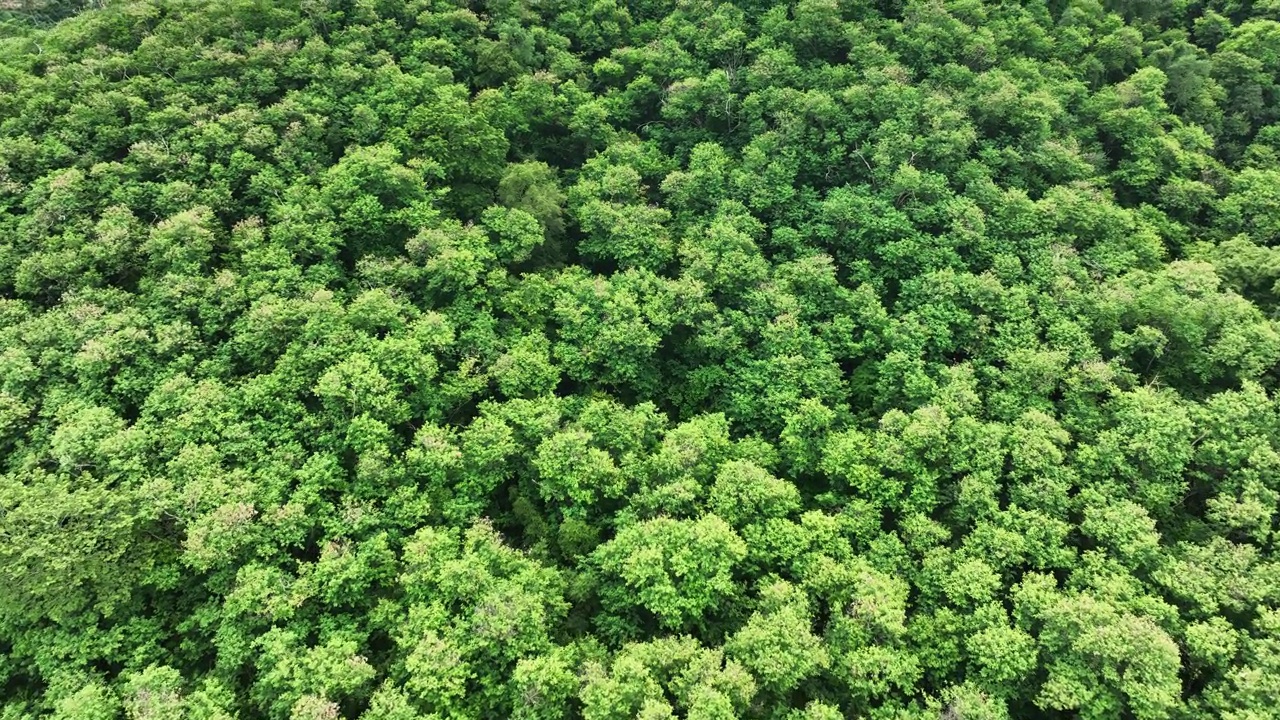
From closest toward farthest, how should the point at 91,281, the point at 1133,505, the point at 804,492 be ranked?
1. the point at 1133,505
2. the point at 91,281
3. the point at 804,492

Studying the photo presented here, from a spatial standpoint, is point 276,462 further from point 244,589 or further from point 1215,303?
point 1215,303

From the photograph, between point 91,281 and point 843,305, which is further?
point 843,305

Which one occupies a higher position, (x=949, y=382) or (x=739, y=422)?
(x=949, y=382)

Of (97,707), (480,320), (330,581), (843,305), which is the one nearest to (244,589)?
(330,581)

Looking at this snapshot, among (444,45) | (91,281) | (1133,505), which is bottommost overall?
(1133,505)

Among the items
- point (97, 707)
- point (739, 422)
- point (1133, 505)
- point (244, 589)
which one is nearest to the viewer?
point (97, 707)

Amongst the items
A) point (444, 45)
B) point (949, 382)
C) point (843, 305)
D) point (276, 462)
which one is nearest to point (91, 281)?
point (276, 462)
